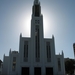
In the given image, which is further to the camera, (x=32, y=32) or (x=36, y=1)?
(x=36, y=1)

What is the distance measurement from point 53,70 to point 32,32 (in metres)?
11.1

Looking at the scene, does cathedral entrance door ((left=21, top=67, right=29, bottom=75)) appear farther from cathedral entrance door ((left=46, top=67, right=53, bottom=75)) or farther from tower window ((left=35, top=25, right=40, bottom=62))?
cathedral entrance door ((left=46, top=67, right=53, bottom=75))

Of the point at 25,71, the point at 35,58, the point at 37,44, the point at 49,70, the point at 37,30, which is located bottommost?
the point at 25,71

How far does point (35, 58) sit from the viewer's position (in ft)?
102

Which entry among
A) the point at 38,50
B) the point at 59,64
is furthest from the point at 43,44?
the point at 59,64

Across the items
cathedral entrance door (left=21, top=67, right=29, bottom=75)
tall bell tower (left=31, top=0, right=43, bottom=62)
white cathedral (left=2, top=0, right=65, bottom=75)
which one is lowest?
cathedral entrance door (left=21, top=67, right=29, bottom=75)

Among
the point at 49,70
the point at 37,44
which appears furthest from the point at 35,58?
the point at 49,70

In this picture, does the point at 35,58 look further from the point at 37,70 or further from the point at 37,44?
the point at 37,44

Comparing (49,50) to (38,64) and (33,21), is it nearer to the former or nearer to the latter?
(38,64)

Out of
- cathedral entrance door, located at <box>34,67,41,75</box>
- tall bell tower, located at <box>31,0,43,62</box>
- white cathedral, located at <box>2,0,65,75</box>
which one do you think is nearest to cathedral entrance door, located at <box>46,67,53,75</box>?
white cathedral, located at <box>2,0,65,75</box>

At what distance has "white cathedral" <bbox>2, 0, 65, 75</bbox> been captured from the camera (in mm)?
30359

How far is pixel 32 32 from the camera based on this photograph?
33.3 metres

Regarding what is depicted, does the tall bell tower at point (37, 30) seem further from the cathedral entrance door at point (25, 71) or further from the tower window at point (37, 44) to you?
the cathedral entrance door at point (25, 71)

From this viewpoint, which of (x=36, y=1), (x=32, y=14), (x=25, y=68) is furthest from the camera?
(x=36, y=1)
